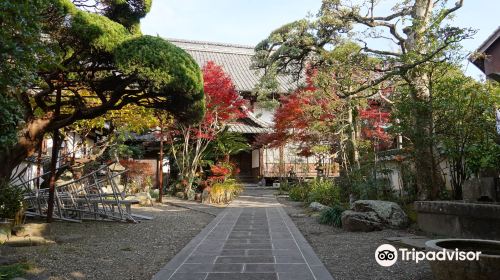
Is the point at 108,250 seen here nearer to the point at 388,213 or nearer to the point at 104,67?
the point at 104,67

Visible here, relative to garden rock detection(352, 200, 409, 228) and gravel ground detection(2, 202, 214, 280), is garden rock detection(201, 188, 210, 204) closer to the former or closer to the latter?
gravel ground detection(2, 202, 214, 280)

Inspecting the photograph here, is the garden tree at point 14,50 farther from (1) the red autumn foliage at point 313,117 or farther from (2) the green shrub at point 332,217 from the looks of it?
(1) the red autumn foliage at point 313,117

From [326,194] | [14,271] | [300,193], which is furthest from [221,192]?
[14,271]

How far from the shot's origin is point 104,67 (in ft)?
22.0

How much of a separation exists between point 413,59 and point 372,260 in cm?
378

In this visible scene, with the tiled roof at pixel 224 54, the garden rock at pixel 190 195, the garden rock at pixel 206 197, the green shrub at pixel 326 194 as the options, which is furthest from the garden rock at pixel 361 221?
the tiled roof at pixel 224 54

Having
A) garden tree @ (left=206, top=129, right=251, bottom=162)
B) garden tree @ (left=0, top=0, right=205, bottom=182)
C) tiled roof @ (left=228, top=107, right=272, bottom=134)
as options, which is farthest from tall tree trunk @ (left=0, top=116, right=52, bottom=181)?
tiled roof @ (left=228, top=107, right=272, bottom=134)

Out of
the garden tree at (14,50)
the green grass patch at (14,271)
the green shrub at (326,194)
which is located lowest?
the green grass patch at (14,271)

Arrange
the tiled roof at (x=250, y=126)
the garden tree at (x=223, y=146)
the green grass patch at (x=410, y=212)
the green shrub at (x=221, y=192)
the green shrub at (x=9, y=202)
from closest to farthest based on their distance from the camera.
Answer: the green shrub at (x=9, y=202) < the green grass patch at (x=410, y=212) < the green shrub at (x=221, y=192) < the garden tree at (x=223, y=146) < the tiled roof at (x=250, y=126)

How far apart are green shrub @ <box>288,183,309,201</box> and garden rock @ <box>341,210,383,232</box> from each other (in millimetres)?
6058

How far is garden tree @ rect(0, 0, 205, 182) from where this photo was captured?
19.0ft

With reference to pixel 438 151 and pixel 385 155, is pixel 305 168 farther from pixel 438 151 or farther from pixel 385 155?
pixel 438 151

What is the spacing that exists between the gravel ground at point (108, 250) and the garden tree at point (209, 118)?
6.24 metres

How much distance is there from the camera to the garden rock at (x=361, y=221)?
711 cm
